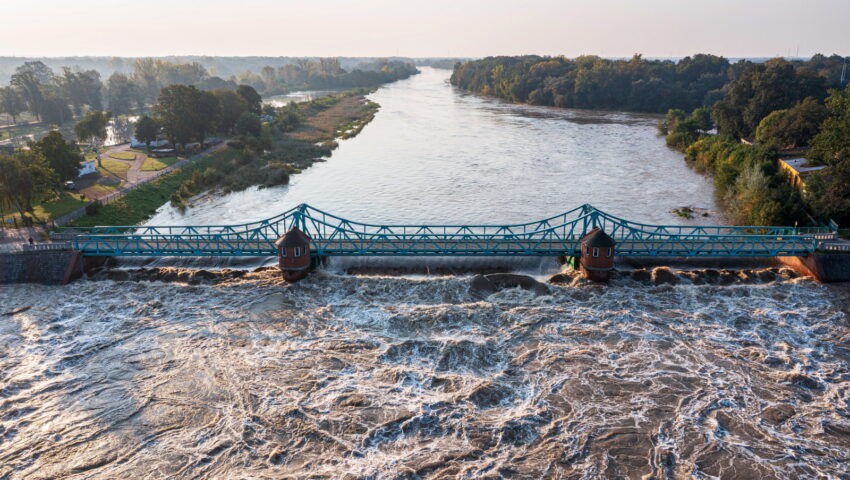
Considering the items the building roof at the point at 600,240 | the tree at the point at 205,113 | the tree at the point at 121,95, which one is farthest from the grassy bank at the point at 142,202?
the tree at the point at 121,95

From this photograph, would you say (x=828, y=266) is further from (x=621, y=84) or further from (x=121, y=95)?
(x=121, y=95)

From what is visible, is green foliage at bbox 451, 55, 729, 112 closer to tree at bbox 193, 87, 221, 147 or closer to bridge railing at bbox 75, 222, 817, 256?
tree at bbox 193, 87, 221, 147

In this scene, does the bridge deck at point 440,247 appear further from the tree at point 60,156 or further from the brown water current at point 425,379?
the tree at point 60,156

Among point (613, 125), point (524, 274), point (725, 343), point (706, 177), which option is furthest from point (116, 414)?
point (613, 125)

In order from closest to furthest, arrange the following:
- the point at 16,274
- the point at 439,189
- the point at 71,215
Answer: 1. the point at 16,274
2. the point at 71,215
3. the point at 439,189

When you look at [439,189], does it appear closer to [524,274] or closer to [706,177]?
[524,274]

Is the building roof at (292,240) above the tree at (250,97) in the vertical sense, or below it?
below

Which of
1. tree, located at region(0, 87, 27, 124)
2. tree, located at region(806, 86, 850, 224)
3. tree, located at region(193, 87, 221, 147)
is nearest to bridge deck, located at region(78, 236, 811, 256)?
tree, located at region(806, 86, 850, 224)
